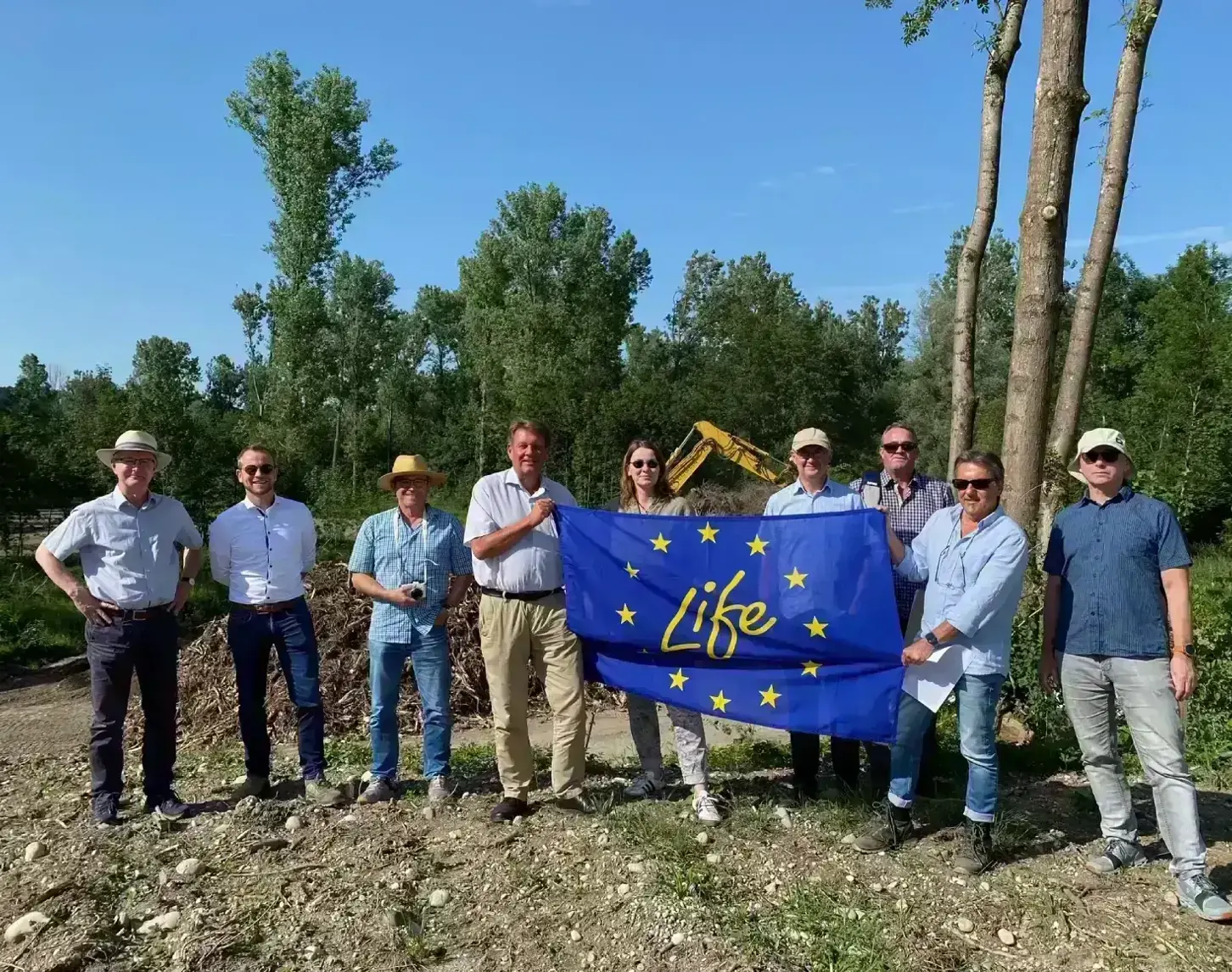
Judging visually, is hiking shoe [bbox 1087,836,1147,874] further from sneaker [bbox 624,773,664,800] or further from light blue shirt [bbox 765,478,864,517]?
sneaker [bbox 624,773,664,800]

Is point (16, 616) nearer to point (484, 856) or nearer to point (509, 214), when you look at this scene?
point (484, 856)

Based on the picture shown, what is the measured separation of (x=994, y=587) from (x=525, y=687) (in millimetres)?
2437

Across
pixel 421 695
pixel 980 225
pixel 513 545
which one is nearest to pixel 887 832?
pixel 513 545

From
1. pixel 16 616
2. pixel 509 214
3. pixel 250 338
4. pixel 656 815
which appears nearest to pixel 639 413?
pixel 509 214

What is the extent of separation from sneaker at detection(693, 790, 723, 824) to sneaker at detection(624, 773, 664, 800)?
343 millimetres

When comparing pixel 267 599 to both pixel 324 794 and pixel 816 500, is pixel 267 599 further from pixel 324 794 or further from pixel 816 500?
pixel 816 500

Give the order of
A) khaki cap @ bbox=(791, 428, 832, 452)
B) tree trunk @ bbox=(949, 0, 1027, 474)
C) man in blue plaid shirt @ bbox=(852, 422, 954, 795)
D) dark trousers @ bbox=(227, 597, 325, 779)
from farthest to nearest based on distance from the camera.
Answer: tree trunk @ bbox=(949, 0, 1027, 474), dark trousers @ bbox=(227, 597, 325, 779), man in blue plaid shirt @ bbox=(852, 422, 954, 795), khaki cap @ bbox=(791, 428, 832, 452)

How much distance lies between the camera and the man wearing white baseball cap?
4766 mm

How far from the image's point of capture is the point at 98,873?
4.35 m

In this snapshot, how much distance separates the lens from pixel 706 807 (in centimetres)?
480

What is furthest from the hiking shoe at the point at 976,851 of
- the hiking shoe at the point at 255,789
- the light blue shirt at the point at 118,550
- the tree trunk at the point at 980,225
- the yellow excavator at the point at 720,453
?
the yellow excavator at the point at 720,453

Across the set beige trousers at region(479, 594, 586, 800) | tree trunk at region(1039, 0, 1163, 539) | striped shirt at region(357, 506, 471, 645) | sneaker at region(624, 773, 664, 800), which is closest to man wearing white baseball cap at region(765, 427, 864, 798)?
sneaker at region(624, 773, 664, 800)

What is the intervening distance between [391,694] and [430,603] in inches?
22.3

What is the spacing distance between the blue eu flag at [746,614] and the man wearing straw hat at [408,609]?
0.80 metres
